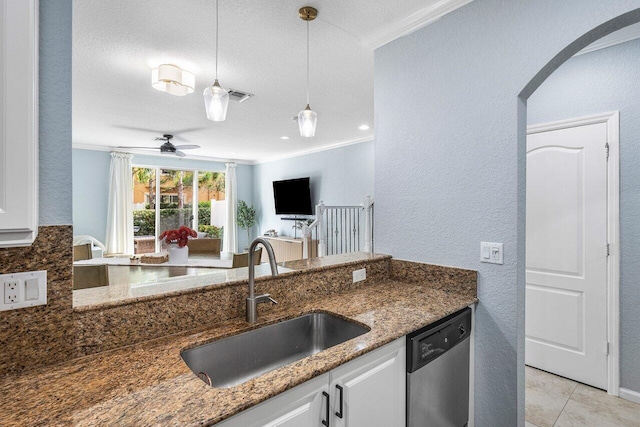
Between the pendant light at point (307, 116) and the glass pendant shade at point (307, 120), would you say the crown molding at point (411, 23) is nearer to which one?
the pendant light at point (307, 116)

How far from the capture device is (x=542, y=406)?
2.21m

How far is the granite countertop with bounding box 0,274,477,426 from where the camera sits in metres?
0.76

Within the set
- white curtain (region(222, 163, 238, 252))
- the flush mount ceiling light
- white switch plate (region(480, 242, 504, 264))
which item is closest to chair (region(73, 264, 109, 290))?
the flush mount ceiling light

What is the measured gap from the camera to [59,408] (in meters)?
0.78

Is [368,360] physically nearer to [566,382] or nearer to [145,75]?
[566,382]

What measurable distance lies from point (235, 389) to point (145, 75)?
2.95m

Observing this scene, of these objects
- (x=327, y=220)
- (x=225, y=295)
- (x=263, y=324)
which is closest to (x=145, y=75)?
(x=225, y=295)

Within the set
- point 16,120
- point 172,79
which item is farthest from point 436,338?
point 172,79

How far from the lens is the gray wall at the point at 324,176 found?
5523 millimetres

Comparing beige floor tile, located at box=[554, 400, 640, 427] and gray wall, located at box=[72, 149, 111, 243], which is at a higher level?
gray wall, located at box=[72, 149, 111, 243]

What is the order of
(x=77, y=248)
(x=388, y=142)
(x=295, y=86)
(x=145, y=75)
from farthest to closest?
(x=77, y=248)
(x=295, y=86)
(x=145, y=75)
(x=388, y=142)

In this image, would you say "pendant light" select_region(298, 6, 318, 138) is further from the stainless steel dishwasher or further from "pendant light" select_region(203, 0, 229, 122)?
the stainless steel dishwasher

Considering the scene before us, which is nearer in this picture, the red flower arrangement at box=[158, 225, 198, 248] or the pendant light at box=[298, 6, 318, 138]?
the pendant light at box=[298, 6, 318, 138]

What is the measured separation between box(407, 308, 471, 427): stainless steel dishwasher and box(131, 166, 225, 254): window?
6.64 m
